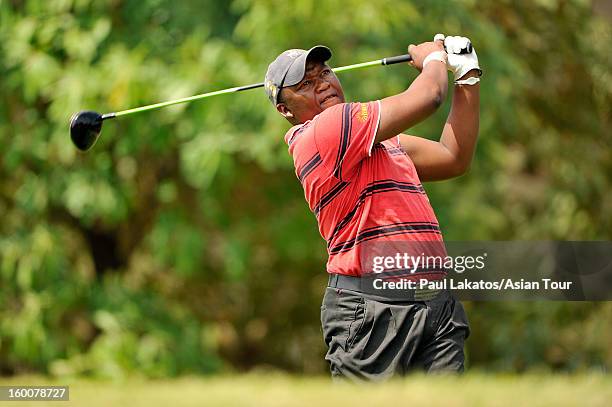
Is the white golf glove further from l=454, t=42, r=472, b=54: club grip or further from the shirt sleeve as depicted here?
the shirt sleeve

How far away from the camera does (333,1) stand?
29.1ft

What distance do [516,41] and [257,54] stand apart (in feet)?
12.2

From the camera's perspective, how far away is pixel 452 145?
13.4ft

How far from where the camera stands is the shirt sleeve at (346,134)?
3572 mm

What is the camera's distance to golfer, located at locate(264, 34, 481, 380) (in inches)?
141

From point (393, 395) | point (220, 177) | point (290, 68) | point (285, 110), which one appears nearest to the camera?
point (290, 68)

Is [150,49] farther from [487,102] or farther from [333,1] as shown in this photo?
[487,102]

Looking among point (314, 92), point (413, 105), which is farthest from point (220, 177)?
point (413, 105)

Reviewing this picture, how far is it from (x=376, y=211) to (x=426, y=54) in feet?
2.09

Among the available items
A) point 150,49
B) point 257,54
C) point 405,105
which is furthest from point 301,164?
point 150,49

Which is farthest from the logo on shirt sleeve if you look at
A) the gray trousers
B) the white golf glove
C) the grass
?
the grass

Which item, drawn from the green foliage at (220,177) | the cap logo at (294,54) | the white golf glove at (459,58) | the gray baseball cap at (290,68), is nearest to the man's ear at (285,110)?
the gray baseball cap at (290,68)

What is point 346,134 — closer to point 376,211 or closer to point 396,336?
point 376,211

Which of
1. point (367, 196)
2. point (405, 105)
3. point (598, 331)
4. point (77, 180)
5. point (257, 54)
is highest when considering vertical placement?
point (257, 54)
